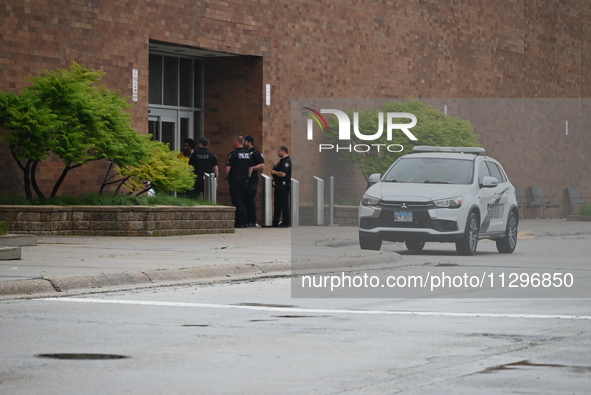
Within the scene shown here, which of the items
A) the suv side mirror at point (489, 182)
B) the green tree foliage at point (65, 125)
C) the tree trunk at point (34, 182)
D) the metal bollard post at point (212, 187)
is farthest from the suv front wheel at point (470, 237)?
the tree trunk at point (34, 182)

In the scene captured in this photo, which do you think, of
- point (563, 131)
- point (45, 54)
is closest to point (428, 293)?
Result: point (45, 54)

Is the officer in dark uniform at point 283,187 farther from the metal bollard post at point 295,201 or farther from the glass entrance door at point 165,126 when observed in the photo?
the glass entrance door at point 165,126

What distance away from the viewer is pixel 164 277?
48.9 ft

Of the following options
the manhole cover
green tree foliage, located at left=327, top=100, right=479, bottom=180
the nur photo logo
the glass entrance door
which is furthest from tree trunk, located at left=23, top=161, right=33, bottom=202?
the manhole cover

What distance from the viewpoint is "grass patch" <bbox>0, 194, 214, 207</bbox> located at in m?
22.9

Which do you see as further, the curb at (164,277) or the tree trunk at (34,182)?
the tree trunk at (34,182)

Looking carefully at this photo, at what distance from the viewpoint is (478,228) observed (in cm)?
2042

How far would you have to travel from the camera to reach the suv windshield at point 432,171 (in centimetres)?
2061

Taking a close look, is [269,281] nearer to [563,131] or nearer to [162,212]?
[162,212]

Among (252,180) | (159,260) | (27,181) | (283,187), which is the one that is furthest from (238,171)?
(159,260)

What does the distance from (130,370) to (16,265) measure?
799cm

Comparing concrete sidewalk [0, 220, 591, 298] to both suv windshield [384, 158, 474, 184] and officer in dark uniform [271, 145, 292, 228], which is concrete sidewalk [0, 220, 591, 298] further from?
officer in dark uniform [271, 145, 292, 228]

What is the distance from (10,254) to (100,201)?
284 inches

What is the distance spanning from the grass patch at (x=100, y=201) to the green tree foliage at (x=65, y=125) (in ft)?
1.41
